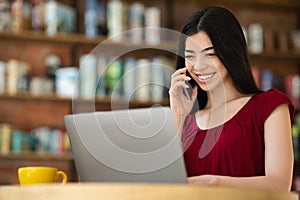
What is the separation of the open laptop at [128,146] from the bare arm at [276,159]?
0.18m

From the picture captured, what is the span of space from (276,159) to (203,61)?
15.4 inches

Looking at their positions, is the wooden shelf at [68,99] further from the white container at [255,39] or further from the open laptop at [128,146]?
the open laptop at [128,146]

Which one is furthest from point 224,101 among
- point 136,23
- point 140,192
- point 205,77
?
point 136,23

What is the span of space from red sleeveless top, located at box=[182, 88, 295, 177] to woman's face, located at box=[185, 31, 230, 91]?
0.13 m

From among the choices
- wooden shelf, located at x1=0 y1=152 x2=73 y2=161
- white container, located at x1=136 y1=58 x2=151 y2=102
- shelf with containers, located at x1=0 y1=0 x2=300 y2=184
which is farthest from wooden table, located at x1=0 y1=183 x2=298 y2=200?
white container, located at x1=136 y1=58 x2=151 y2=102

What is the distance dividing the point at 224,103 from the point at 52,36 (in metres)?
1.94

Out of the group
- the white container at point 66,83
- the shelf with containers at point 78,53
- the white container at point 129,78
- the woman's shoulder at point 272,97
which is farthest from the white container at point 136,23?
the woman's shoulder at point 272,97

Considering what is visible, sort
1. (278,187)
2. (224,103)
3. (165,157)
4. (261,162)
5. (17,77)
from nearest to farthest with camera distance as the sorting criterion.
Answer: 1. (165,157)
2. (278,187)
3. (261,162)
4. (224,103)
5. (17,77)

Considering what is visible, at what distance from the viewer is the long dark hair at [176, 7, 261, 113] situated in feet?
5.96

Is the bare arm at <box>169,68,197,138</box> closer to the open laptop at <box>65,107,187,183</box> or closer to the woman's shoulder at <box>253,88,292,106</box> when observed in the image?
the woman's shoulder at <box>253,88,292,106</box>

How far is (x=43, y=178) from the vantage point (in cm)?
139

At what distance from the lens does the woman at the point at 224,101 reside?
179 centimetres

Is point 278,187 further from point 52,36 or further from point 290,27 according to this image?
point 290,27

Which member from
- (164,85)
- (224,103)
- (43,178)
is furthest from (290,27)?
(43,178)
